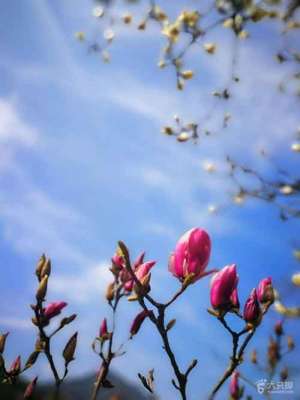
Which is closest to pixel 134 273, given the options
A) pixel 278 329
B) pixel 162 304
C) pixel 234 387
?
pixel 162 304

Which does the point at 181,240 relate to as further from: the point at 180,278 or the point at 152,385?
the point at 152,385

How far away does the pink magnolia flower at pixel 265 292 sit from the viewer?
1.45 meters

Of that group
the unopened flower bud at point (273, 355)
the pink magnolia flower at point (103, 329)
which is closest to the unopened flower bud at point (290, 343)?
the unopened flower bud at point (273, 355)

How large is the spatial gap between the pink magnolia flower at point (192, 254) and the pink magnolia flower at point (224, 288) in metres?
0.06

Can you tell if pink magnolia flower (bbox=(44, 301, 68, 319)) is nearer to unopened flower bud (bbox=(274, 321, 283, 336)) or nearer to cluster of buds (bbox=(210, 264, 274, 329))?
cluster of buds (bbox=(210, 264, 274, 329))

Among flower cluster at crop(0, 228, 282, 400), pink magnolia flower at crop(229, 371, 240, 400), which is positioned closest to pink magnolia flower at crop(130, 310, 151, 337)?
flower cluster at crop(0, 228, 282, 400)

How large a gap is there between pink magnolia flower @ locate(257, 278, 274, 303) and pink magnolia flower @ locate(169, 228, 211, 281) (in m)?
0.20

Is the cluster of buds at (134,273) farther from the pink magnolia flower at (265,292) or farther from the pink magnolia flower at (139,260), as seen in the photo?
the pink magnolia flower at (265,292)

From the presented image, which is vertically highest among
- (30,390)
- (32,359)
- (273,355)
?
(273,355)

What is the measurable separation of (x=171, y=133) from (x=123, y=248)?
15.2 feet

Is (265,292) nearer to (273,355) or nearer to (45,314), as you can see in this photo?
(45,314)

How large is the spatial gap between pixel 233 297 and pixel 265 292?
0.11m

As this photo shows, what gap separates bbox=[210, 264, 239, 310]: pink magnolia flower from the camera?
57.5 inches

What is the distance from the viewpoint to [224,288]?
1465mm
